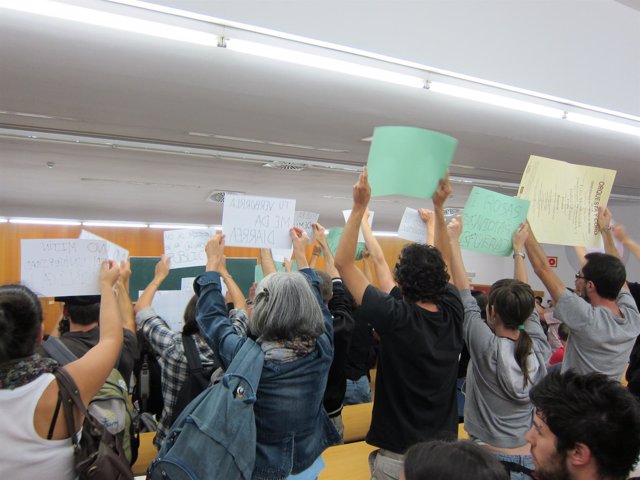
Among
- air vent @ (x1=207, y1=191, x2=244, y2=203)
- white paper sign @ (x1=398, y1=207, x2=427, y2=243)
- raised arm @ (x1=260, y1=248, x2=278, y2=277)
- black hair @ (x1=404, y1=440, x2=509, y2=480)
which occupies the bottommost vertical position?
air vent @ (x1=207, y1=191, x2=244, y2=203)

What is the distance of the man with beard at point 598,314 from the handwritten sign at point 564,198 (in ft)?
0.62

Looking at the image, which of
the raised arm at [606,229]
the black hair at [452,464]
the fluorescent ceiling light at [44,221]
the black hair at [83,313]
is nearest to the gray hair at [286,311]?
the black hair at [452,464]

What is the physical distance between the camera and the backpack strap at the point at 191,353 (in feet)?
7.77

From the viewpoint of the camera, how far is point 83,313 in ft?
7.14

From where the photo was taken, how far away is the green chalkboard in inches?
242

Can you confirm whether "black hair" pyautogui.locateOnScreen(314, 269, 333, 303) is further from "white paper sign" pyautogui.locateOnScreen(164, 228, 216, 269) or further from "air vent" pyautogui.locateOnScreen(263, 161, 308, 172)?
"air vent" pyautogui.locateOnScreen(263, 161, 308, 172)

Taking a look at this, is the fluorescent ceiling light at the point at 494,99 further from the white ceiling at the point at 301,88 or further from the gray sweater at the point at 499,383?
the gray sweater at the point at 499,383

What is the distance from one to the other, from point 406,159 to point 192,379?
59.6 inches

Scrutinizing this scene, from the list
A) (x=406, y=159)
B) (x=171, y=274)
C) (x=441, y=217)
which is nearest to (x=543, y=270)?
(x=441, y=217)

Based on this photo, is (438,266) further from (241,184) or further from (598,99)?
(241,184)

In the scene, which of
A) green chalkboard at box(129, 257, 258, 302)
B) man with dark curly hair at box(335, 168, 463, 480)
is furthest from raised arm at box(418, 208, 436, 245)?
green chalkboard at box(129, 257, 258, 302)

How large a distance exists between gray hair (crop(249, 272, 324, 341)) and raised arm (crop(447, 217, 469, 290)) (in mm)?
1081

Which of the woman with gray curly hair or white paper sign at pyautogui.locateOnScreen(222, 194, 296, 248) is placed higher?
white paper sign at pyautogui.locateOnScreen(222, 194, 296, 248)

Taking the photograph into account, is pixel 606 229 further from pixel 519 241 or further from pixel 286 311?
pixel 286 311
